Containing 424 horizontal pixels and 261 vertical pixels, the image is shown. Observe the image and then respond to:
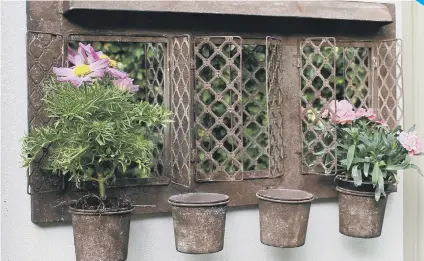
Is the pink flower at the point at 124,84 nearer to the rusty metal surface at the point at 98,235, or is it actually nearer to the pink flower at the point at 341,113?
the rusty metal surface at the point at 98,235

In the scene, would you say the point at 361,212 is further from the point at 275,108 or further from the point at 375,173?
the point at 275,108

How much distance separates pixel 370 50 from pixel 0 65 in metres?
1.46

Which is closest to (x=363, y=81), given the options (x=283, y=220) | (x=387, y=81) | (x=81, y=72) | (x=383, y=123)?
(x=387, y=81)

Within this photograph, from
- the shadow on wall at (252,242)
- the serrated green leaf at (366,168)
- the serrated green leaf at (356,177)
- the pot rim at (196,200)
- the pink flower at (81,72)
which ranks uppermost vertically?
the pink flower at (81,72)

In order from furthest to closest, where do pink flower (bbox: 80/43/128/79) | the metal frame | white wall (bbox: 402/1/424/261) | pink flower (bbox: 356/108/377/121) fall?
1. white wall (bbox: 402/1/424/261)
2. pink flower (bbox: 356/108/377/121)
3. the metal frame
4. pink flower (bbox: 80/43/128/79)

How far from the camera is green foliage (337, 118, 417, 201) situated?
7.10 ft

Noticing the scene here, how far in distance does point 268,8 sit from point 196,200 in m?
0.75

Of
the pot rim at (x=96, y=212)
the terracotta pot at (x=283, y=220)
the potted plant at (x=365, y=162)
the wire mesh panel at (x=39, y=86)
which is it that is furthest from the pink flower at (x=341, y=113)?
the wire mesh panel at (x=39, y=86)

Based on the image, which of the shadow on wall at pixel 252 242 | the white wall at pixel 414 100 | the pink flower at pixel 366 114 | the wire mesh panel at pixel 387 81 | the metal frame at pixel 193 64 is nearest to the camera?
the metal frame at pixel 193 64

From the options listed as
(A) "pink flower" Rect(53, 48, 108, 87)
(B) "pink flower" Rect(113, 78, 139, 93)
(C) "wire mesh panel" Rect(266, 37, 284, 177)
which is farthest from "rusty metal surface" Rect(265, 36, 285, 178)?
(A) "pink flower" Rect(53, 48, 108, 87)

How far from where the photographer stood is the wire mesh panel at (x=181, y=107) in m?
2.02

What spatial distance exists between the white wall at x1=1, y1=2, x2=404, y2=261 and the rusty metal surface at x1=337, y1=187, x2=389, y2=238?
18 cm

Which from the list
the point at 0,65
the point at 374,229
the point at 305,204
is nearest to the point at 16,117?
the point at 0,65

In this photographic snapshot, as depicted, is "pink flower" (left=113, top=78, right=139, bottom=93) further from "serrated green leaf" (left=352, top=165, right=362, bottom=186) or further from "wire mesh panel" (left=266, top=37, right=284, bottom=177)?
"serrated green leaf" (left=352, top=165, right=362, bottom=186)
